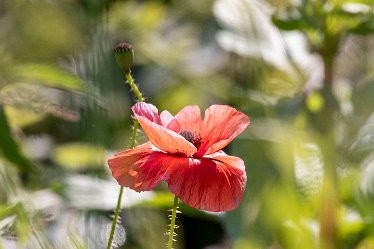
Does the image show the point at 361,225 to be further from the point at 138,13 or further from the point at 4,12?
the point at 138,13

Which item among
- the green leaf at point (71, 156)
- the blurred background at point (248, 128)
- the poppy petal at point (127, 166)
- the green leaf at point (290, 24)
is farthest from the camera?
the green leaf at point (71, 156)

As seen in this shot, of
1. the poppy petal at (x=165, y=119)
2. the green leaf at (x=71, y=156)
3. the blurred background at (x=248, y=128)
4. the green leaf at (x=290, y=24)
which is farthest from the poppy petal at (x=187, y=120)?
the green leaf at (x=71, y=156)

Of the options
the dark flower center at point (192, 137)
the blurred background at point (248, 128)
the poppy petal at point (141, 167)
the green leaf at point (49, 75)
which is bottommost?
the blurred background at point (248, 128)

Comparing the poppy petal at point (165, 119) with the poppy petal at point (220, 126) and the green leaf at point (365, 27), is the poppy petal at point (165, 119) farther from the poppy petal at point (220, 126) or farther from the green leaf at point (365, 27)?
the green leaf at point (365, 27)

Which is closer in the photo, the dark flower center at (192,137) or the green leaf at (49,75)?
the dark flower center at (192,137)

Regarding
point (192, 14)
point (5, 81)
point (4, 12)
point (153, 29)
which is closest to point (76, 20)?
point (4, 12)
